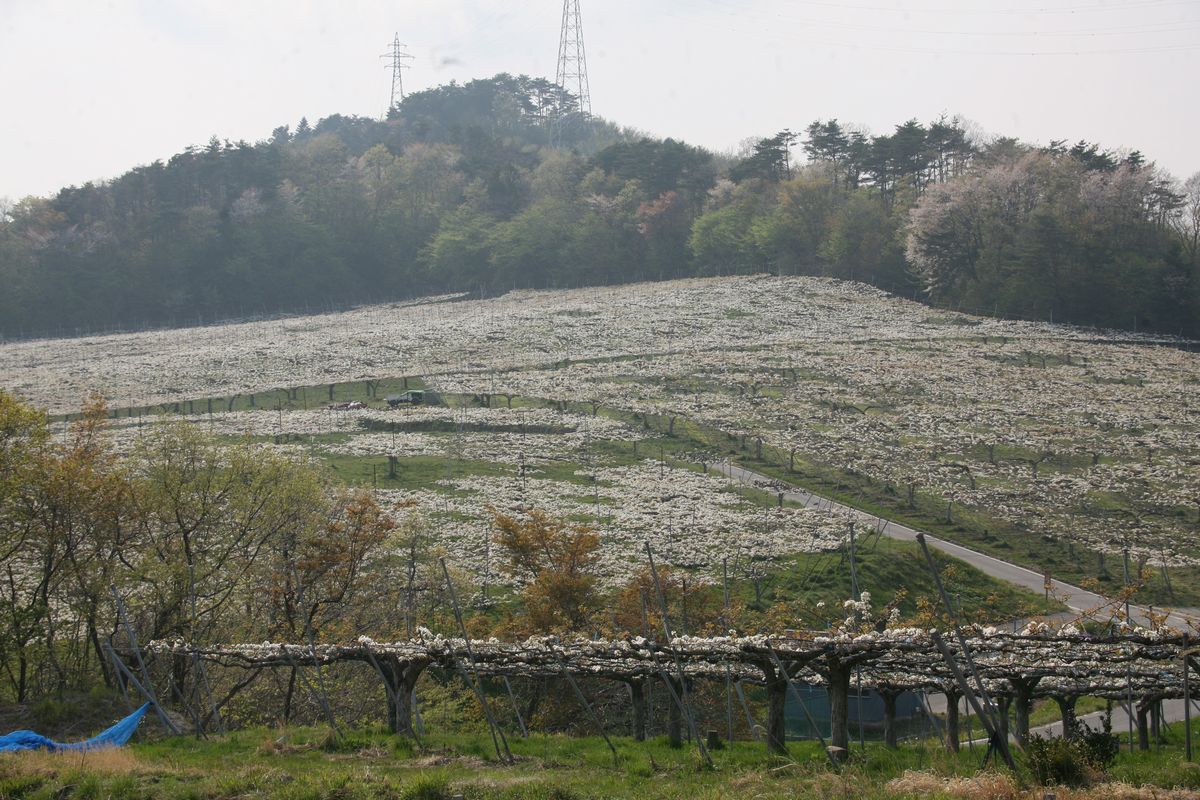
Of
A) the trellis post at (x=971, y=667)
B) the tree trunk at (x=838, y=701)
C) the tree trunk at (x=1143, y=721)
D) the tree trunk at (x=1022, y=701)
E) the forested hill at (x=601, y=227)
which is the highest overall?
the forested hill at (x=601, y=227)

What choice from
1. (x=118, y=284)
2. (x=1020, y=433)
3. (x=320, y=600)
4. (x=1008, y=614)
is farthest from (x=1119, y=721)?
(x=118, y=284)

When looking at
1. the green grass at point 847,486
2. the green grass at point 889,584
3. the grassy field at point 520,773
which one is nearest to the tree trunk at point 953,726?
the grassy field at point 520,773

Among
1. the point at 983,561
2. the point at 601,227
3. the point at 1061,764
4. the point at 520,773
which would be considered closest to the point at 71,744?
the point at 520,773

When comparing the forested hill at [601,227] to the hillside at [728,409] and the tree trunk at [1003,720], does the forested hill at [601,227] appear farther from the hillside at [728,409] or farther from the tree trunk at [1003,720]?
the tree trunk at [1003,720]

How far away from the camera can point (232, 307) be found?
4304 inches

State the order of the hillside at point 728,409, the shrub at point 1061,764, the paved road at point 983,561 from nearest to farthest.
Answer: the shrub at point 1061,764 < the paved road at point 983,561 < the hillside at point 728,409

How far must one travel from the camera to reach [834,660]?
1526 cm

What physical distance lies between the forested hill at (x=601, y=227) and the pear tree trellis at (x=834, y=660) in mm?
64964

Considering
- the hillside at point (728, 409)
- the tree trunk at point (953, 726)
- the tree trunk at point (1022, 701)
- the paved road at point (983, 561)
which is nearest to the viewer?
the tree trunk at point (953, 726)

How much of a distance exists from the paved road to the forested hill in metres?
44.0

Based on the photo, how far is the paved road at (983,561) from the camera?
31.6 metres

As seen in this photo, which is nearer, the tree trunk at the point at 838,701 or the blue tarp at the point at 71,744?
the tree trunk at the point at 838,701

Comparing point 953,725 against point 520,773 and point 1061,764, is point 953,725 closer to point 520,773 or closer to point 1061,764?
point 1061,764

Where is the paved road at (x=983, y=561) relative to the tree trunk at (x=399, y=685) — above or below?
below
